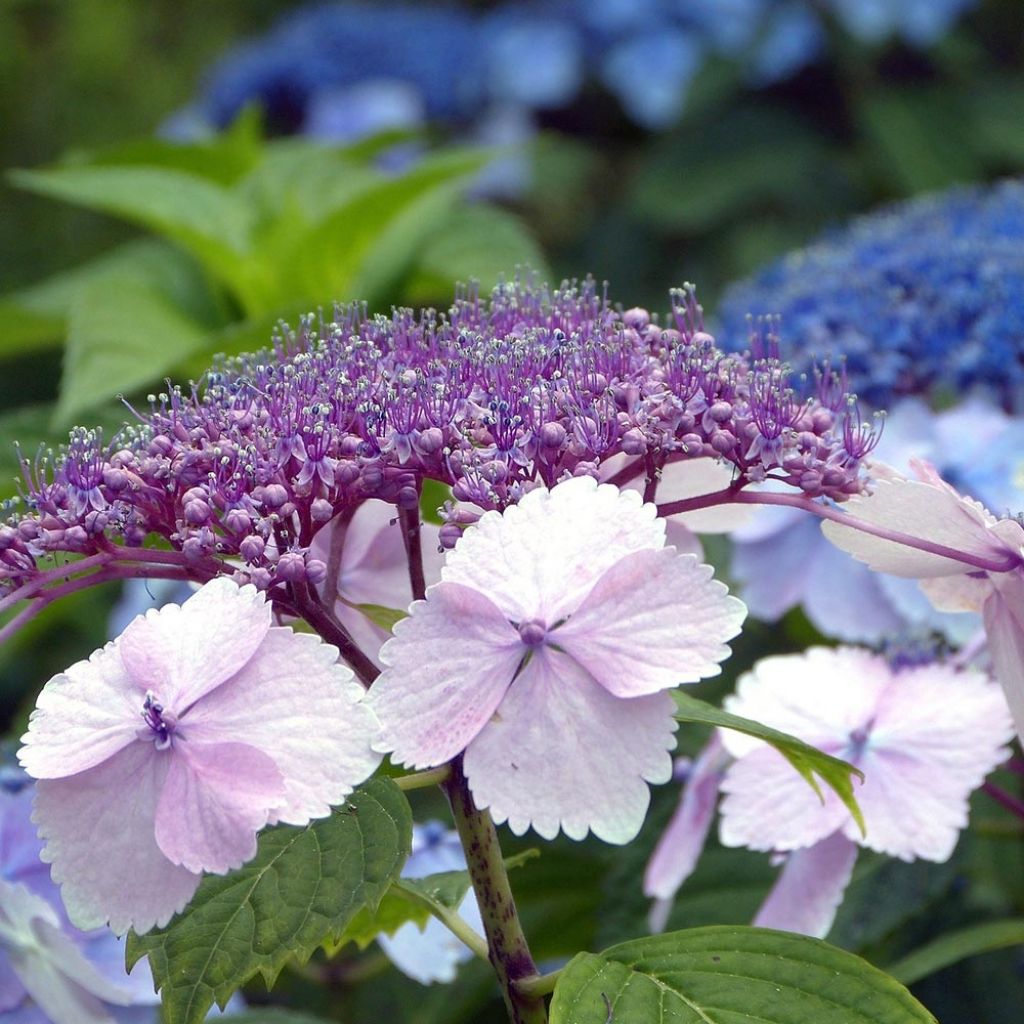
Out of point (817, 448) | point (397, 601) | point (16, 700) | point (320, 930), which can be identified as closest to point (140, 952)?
point (320, 930)

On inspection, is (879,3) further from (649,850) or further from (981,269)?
(649,850)

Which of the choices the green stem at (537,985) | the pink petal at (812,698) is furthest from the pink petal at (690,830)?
the green stem at (537,985)

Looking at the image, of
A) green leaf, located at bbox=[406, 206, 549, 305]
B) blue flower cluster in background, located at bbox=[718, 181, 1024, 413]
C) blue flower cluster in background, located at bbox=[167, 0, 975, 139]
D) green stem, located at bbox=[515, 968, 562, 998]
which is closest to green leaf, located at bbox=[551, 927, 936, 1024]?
green stem, located at bbox=[515, 968, 562, 998]

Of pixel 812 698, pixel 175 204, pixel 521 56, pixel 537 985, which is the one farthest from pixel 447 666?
pixel 521 56

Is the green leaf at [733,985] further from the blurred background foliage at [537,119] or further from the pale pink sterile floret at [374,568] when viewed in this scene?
the blurred background foliage at [537,119]

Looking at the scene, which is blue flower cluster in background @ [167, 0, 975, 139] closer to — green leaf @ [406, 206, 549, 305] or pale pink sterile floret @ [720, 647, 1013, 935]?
green leaf @ [406, 206, 549, 305]
